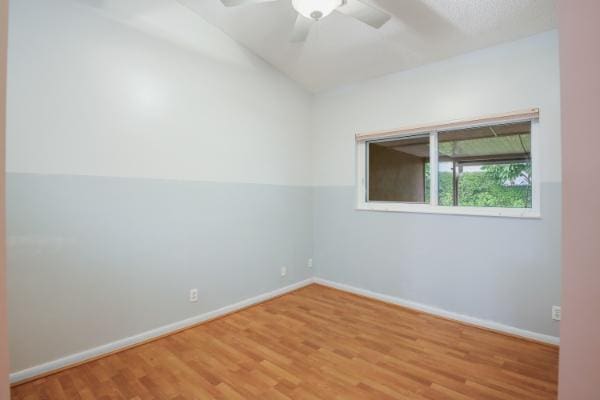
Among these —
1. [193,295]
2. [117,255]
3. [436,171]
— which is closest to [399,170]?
[436,171]

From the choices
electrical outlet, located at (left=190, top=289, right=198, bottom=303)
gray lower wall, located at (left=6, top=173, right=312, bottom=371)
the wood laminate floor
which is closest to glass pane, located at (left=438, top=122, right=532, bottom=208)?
the wood laminate floor

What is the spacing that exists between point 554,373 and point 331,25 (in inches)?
124

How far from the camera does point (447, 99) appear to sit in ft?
8.96

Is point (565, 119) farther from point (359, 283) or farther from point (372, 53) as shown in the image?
point (359, 283)

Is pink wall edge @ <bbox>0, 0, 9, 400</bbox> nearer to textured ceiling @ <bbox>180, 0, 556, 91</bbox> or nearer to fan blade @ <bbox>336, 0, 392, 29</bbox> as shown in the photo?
fan blade @ <bbox>336, 0, 392, 29</bbox>

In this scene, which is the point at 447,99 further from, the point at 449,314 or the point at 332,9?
the point at 449,314

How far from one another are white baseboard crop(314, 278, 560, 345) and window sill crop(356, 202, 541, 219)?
977 millimetres

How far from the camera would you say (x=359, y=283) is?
3400 millimetres

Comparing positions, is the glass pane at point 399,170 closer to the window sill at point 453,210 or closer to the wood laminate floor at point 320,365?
the window sill at point 453,210

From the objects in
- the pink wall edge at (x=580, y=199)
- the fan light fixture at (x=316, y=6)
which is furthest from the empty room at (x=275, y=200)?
the pink wall edge at (x=580, y=199)

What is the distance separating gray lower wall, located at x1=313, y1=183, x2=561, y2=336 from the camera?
2270 mm

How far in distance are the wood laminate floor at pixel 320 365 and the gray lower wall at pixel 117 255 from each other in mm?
249

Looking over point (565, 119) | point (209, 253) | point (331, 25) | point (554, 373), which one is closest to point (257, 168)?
point (209, 253)

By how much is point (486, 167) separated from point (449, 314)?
58.1 inches
